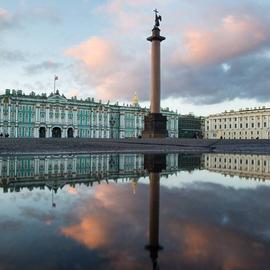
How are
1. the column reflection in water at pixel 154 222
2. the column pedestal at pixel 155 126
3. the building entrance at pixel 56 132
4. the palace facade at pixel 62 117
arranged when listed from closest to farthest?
the column reflection in water at pixel 154 222, the column pedestal at pixel 155 126, the palace facade at pixel 62 117, the building entrance at pixel 56 132

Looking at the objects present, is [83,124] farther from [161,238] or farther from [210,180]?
[161,238]

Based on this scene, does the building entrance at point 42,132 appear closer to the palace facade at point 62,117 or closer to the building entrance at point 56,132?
the palace facade at point 62,117

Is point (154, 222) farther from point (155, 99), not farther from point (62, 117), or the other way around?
point (62, 117)

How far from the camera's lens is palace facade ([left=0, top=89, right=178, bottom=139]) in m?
86.0

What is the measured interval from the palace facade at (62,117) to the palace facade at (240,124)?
30.9 meters

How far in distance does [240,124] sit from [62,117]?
208ft

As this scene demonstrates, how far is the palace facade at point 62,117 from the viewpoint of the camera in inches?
3386

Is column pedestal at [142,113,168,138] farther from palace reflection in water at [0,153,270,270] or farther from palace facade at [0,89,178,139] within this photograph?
palace facade at [0,89,178,139]

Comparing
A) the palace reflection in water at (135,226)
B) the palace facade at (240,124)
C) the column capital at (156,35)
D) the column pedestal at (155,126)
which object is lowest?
the palace reflection in water at (135,226)

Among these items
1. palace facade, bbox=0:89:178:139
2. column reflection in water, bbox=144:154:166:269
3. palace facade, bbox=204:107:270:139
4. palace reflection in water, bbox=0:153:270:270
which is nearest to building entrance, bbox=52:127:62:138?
palace facade, bbox=0:89:178:139

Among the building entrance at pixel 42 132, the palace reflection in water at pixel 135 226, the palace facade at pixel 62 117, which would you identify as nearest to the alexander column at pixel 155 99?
the palace reflection in water at pixel 135 226

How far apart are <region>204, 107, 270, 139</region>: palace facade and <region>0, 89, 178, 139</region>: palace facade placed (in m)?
30.9

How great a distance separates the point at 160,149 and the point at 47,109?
2567 inches

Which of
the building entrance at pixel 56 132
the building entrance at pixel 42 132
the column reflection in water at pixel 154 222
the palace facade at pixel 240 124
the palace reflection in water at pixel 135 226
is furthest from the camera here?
the palace facade at pixel 240 124
